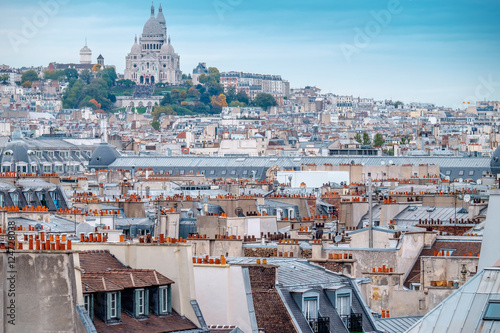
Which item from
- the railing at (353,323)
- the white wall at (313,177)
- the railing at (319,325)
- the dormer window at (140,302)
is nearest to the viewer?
the dormer window at (140,302)

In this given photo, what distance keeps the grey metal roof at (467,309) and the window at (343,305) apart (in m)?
4.12

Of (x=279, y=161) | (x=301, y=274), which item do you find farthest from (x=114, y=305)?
(x=279, y=161)

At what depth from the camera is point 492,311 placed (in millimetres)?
11422

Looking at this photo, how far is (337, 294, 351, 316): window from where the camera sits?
1609 centimetres

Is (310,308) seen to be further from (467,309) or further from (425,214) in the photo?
(425,214)

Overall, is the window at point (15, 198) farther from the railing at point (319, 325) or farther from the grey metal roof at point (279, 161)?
the grey metal roof at point (279, 161)

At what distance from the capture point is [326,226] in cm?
2855

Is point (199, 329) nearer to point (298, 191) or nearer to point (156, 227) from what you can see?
point (156, 227)

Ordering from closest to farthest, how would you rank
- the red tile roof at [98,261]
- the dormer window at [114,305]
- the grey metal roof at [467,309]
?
the grey metal roof at [467,309] → the dormer window at [114,305] → the red tile roof at [98,261]

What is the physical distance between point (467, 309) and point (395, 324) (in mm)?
5253

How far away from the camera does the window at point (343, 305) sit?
16094mm

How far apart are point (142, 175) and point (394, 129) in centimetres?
13639

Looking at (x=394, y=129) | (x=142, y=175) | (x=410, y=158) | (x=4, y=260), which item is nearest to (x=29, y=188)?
(x=4, y=260)

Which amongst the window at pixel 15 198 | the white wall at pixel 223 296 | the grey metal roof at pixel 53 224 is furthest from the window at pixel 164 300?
the window at pixel 15 198
